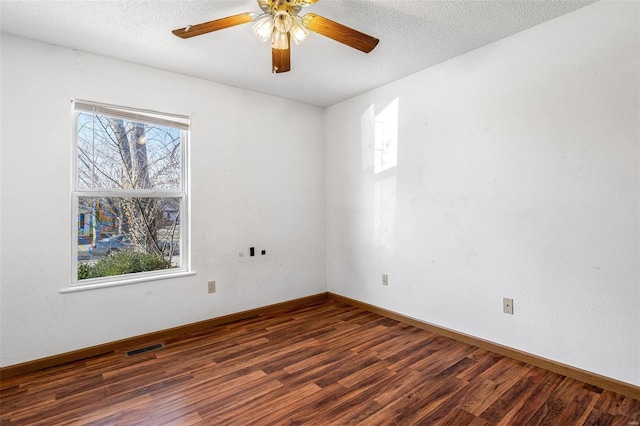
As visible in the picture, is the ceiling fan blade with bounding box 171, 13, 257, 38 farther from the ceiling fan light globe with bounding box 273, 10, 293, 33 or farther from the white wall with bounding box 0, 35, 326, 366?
the white wall with bounding box 0, 35, 326, 366

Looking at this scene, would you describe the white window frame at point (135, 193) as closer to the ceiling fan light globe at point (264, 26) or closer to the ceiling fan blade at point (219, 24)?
the ceiling fan blade at point (219, 24)

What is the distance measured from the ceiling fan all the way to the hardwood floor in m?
2.21

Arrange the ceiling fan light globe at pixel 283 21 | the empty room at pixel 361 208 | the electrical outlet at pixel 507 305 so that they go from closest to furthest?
the ceiling fan light globe at pixel 283 21, the empty room at pixel 361 208, the electrical outlet at pixel 507 305

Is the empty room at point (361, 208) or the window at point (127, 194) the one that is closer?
the empty room at point (361, 208)

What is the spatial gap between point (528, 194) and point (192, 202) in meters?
2.94

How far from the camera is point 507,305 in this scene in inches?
101

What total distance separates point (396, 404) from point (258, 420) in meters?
0.82

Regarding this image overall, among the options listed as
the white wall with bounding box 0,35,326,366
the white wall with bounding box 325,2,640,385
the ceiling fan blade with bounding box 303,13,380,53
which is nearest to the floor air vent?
the white wall with bounding box 0,35,326,366

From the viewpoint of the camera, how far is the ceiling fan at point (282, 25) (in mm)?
1849

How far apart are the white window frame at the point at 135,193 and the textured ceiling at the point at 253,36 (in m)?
0.45

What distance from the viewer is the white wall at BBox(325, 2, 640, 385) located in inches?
81.1

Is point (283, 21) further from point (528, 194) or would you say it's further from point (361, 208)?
point (361, 208)

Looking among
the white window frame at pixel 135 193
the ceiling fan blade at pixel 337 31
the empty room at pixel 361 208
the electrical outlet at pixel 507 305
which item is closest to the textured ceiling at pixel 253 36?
the empty room at pixel 361 208

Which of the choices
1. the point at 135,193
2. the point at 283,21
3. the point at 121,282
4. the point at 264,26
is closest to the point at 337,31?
the point at 283,21
